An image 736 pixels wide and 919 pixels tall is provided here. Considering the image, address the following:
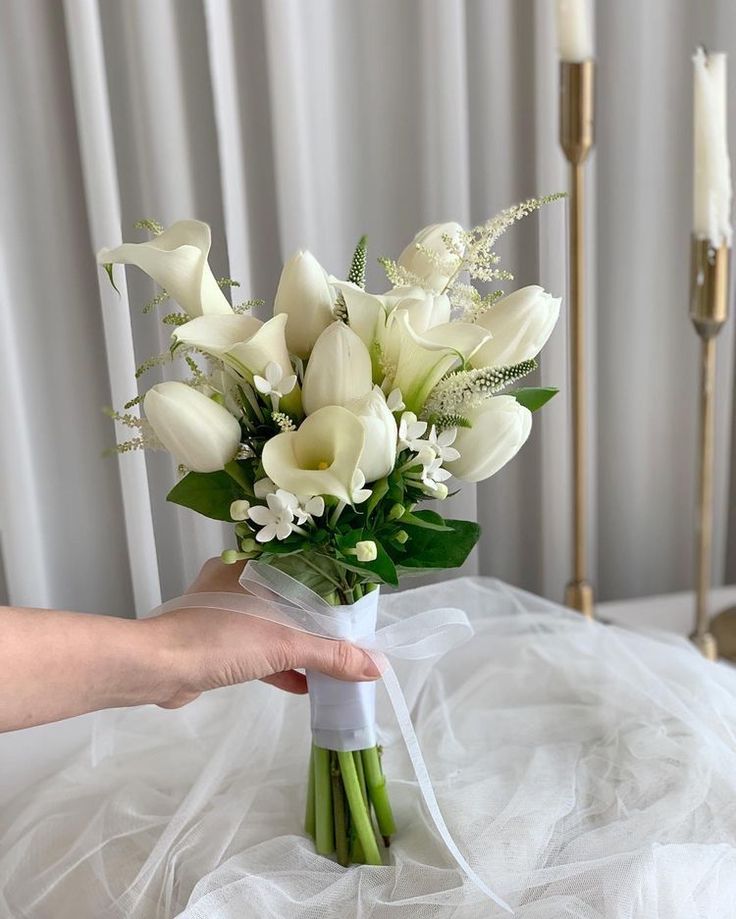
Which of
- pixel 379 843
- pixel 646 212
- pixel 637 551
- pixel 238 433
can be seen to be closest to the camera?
pixel 238 433

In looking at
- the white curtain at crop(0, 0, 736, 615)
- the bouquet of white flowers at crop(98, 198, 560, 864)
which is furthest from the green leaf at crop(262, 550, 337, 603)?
the white curtain at crop(0, 0, 736, 615)

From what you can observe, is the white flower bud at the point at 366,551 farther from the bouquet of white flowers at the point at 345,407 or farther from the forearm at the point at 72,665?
the forearm at the point at 72,665

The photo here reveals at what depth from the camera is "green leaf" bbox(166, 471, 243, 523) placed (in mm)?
772

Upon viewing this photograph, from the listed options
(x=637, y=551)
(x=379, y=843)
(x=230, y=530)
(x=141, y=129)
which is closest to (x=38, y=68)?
(x=141, y=129)

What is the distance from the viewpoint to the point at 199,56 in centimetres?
115

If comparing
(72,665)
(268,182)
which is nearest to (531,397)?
(72,665)

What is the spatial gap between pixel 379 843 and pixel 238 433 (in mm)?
373

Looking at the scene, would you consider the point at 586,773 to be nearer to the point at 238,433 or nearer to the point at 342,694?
the point at 342,694

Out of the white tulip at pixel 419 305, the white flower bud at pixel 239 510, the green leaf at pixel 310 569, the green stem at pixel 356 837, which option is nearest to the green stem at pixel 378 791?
the green stem at pixel 356 837

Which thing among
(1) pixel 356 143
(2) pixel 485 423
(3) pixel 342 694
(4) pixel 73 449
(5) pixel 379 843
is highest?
(1) pixel 356 143

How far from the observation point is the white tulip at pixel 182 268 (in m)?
0.72

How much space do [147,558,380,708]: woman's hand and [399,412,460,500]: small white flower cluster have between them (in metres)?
0.15

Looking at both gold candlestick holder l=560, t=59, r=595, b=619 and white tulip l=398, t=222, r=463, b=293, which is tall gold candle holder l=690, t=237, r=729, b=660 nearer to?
gold candlestick holder l=560, t=59, r=595, b=619

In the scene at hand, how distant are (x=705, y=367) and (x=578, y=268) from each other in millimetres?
195
